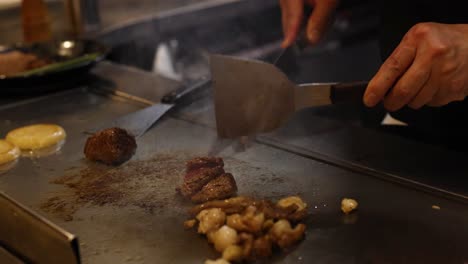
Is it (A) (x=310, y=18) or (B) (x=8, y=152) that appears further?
(A) (x=310, y=18)

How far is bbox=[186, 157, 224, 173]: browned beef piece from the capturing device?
62.5 inches

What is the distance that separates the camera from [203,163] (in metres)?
1.59

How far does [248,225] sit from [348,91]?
1.65ft

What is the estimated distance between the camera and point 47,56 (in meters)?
2.50

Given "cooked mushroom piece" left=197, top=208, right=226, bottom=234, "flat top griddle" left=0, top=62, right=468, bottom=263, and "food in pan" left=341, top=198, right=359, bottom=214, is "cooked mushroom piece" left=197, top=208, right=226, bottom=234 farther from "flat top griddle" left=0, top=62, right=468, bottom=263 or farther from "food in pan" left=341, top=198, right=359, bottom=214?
"food in pan" left=341, top=198, right=359, bottom=214

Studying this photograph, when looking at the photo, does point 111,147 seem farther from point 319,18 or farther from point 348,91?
point 319,18

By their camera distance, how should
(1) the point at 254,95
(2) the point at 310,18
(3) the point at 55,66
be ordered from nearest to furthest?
(1) the point at 254,95 < (2) the point at 310,18 < (3) the point at 55,66

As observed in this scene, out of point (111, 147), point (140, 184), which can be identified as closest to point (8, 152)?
point (111, 147)

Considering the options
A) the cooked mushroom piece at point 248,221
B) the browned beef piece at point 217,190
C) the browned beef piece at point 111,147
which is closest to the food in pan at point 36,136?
the browned beef piece at point 111,147

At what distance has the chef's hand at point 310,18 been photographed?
6.82 ft

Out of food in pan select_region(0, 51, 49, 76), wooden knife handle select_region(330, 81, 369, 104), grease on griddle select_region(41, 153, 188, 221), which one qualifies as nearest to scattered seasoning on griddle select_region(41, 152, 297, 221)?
grease on griddle select_region(41, 153, 188, 221)

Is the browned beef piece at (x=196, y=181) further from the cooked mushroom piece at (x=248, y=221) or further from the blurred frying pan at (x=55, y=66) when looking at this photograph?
the blurred frying pan at (x=55, y=66)

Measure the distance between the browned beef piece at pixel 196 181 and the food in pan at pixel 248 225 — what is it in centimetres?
8

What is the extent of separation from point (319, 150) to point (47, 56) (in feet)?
4.37
